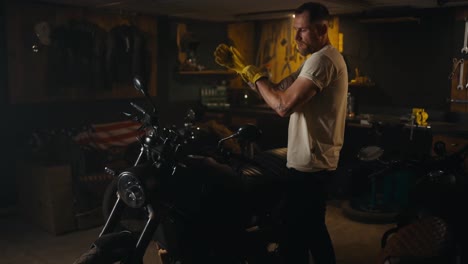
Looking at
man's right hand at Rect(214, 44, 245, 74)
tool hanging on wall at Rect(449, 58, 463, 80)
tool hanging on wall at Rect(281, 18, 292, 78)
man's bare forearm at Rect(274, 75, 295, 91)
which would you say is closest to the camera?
man's bare forearm at Rect(274, 75, 295, 91)

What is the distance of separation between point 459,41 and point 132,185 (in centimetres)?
430

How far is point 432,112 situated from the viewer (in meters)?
5.25

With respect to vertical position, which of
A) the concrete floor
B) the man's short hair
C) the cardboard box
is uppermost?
the man's short hair

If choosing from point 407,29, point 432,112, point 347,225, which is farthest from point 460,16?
point 347,225

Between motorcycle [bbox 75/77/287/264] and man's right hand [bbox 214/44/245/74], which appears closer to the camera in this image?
motorcycle [bbox 75/77/287/264]

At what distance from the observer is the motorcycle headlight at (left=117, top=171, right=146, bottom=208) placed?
1.98m

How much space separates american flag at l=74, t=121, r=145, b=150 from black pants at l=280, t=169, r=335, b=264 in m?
2.71

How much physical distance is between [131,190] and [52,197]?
2.32m

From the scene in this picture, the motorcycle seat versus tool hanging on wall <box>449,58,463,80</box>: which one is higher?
tool hanging on wall <box>449,58,463,80</box>

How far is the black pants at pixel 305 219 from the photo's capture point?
2.36 metres

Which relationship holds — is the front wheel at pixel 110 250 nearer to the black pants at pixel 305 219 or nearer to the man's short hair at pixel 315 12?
the black pants at pixel 305 219

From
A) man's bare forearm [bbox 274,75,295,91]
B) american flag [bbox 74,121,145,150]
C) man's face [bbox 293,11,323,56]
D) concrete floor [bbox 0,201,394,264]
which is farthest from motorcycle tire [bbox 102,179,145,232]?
american flag [bbox 74,121,145,150]

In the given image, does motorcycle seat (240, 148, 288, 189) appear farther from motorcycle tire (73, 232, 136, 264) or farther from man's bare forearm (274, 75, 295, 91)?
motorcycle tire (73, 232, 136, 264)

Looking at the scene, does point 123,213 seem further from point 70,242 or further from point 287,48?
point 287,48
